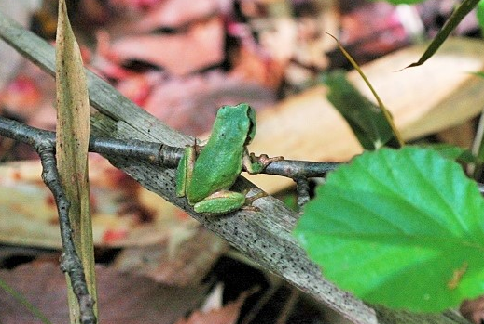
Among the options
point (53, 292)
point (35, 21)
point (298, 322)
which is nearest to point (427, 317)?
point (298, 322)

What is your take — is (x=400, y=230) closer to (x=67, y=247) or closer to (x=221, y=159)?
(x=67, y=247)

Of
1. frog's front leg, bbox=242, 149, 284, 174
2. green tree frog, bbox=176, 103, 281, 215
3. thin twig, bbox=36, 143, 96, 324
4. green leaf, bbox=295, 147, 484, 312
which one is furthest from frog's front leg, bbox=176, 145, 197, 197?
green leaf, bbox=295, 147, 484, 312

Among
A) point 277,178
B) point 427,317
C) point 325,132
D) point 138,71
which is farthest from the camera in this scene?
point 138,71

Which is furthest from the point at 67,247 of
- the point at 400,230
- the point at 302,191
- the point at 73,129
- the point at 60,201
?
the point at 400,230

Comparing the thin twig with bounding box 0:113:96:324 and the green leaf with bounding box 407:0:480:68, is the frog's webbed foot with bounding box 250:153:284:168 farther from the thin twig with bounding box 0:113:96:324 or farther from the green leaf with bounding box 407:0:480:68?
the thin twig with bounding box 0:113:96:324

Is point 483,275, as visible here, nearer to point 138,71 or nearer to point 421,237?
point 421,237

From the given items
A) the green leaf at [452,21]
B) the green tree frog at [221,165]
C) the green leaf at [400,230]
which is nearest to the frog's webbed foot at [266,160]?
the green tree frog at [221,165]

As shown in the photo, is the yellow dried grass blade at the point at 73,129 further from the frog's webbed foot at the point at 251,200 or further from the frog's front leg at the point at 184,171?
the frog's webbed foot at the point at 251,200
